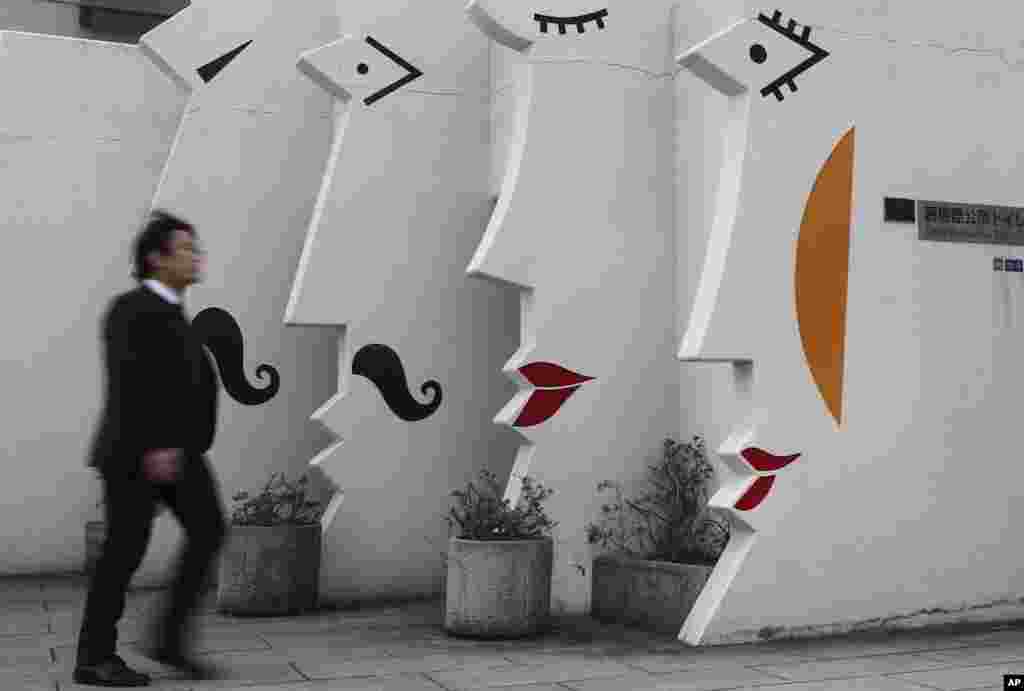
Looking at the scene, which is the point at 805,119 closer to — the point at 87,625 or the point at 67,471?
the point at 87,625

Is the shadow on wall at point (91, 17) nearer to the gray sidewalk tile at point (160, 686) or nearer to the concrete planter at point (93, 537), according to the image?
the concrete planter at point (93, 537)

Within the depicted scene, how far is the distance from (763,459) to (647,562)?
119 cm

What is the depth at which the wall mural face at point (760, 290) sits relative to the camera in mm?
6746

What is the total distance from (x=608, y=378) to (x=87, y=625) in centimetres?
408

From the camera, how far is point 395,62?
910 centimetres

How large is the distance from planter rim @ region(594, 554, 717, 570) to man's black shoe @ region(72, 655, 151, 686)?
131 inches

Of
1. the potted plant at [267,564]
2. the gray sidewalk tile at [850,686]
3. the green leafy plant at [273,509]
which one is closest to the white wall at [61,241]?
the green leafy plant at [273,509]

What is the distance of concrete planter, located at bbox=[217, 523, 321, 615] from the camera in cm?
797

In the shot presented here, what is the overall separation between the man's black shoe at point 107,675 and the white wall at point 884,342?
10.4ft

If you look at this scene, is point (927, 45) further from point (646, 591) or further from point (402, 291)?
point (402, 291)

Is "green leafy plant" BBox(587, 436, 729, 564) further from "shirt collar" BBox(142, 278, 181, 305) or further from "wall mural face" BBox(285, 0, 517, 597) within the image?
"shirt collar" BBox(142, 278, 181, 305)

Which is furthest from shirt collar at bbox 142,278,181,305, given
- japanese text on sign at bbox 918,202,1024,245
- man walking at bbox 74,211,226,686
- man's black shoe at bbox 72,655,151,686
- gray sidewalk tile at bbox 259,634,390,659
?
japanese text on sign at bbox 918,202,1024,245

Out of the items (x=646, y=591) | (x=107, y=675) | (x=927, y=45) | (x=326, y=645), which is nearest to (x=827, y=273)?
(x=927, y=45)

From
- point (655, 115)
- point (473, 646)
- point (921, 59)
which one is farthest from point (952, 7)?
point (473, 646)
